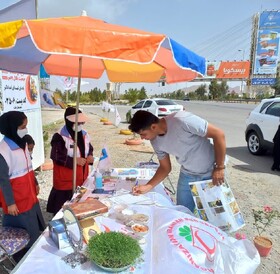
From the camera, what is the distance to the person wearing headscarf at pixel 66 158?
2.99 m

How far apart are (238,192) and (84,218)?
3.69 metres

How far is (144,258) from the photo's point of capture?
59.8 inches

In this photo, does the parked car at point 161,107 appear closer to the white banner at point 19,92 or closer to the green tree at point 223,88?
the white banner at point 19,92

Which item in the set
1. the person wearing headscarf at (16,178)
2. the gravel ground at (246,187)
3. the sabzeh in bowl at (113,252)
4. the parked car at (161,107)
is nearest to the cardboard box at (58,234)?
the sabzeh in bowl at (113,252)

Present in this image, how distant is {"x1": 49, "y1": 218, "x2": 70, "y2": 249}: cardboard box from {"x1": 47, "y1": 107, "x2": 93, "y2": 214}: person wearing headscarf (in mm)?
1374

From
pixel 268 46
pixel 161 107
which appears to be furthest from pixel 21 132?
pixel 268 46

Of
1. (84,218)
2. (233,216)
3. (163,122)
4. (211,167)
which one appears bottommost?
(233,216)

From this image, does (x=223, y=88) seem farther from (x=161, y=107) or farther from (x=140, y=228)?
(x=140, y=228)

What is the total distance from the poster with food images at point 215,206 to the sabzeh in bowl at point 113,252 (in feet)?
2.99

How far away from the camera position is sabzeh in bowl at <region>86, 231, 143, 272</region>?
137cm

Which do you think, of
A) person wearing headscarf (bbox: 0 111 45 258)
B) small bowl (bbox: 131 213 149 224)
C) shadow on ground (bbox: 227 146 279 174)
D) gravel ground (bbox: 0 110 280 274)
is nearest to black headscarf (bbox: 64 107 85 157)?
person wearing headscarf (bbox: 0 111 45 258)

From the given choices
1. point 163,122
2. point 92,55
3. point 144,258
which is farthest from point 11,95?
point 144,258

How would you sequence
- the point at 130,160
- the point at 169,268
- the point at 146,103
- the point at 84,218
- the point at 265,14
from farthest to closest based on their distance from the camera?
1. the point at 265,14
2. the point at 146,103
3. the point at 130,160
4. the point at 84,218
5. the point at 169,268

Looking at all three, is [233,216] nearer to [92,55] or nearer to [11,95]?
[92,55]
